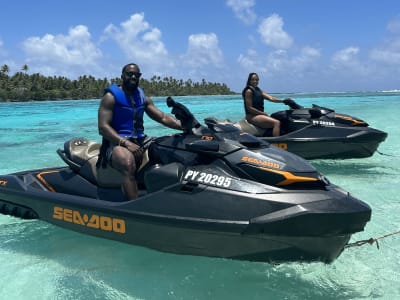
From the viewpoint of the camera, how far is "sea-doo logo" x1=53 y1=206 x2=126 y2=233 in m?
3.15

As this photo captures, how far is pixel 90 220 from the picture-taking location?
131 inches

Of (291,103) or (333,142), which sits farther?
(291,103)

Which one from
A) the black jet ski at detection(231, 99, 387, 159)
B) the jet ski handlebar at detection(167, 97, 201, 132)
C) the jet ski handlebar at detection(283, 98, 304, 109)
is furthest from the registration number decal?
the jet ski handlebar at detection(283, 98, 304, 109)

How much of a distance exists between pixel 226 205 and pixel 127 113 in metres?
1.27

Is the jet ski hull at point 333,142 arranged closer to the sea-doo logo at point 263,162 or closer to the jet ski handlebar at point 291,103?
the jet ski handlebar at point 291,103

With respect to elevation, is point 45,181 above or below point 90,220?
above

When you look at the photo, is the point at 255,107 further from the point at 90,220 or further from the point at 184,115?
the point at 90,220

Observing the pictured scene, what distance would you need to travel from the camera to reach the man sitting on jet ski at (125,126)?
323cm

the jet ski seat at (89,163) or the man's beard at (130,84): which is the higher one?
the man's beard at (130,84)

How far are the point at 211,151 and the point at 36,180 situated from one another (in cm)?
201

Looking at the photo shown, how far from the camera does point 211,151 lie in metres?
2.90

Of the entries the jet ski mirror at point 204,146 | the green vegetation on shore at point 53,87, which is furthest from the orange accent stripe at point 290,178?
the green vegetation on shore at point 53,87

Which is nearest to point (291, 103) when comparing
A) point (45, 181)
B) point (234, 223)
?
point (45, 181)

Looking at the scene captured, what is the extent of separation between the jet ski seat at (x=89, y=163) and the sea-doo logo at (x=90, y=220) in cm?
33
